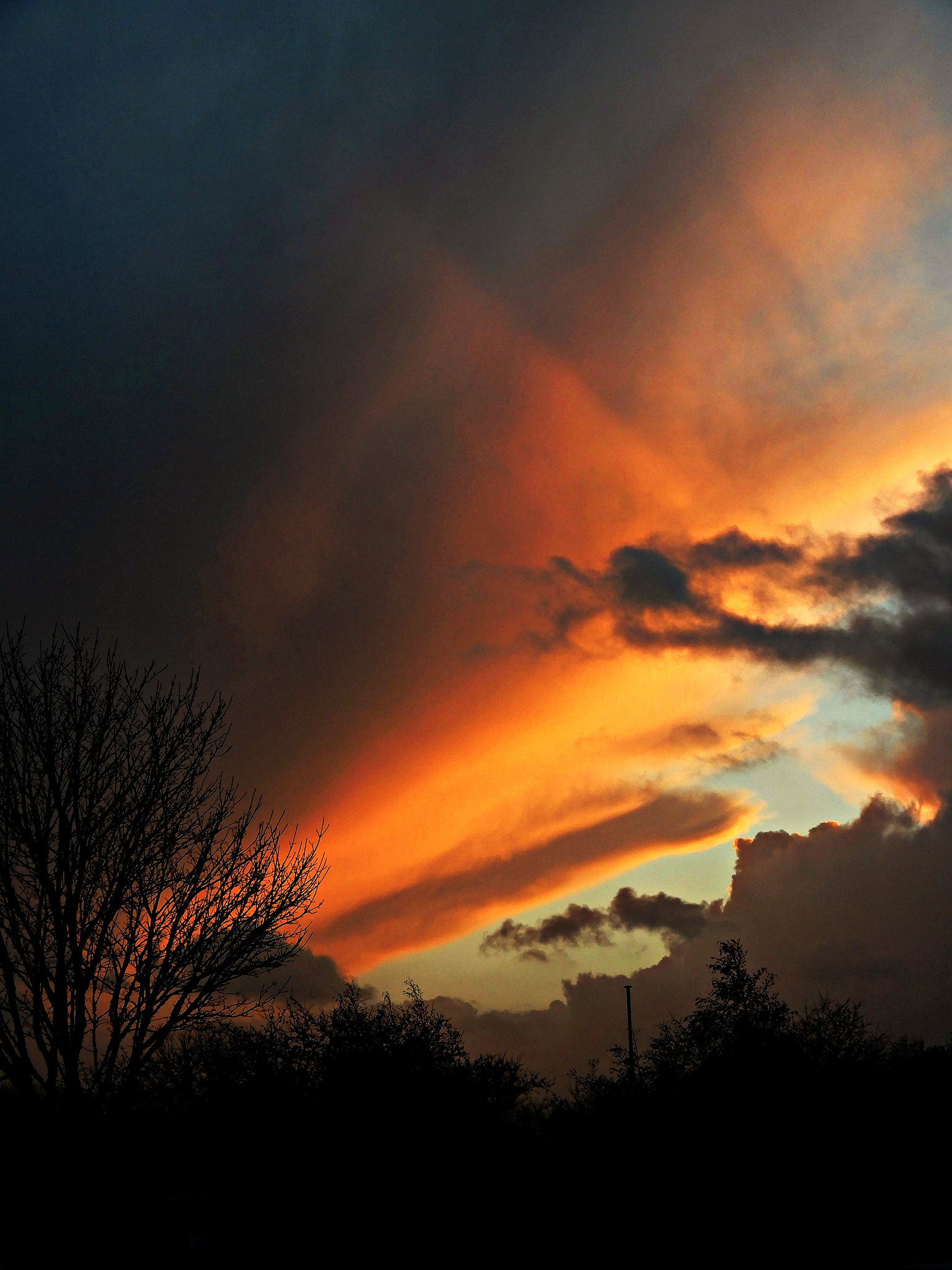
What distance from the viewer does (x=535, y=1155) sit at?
2966 cm

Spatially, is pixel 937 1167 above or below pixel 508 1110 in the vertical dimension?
below

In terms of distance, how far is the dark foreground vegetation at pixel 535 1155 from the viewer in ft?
79.9

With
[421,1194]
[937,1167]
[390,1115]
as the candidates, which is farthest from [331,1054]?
[937,1167]

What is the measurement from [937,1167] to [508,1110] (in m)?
14.0

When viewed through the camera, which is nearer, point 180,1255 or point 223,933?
point 223,933

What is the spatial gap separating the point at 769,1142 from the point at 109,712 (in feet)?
74.7

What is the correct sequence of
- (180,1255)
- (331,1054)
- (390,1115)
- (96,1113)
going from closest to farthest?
(96,1113)
(180,1255)
(390,1115)
(331,1054)

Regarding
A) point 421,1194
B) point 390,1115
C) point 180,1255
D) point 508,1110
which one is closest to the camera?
point 180,1255

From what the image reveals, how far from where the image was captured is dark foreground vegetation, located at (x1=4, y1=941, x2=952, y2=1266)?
24.3m

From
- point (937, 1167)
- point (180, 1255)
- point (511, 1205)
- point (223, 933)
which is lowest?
point (937, 1167)

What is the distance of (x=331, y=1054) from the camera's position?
1224 inches

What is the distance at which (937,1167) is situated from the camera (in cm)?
2714

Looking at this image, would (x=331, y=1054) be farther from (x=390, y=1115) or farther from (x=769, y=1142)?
(x=769, y=1142)

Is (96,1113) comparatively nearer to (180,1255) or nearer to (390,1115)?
(180,1255)
